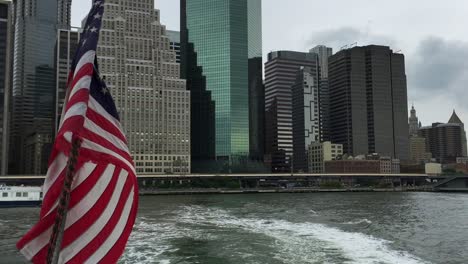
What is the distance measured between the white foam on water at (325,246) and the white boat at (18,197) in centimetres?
4938

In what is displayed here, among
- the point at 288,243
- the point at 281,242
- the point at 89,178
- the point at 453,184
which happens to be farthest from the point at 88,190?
the point at 453,184

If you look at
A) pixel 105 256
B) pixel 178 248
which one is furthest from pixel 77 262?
pixel 178 248

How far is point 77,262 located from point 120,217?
2.62 ft

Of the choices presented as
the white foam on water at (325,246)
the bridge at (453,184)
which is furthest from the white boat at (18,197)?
the bridge at (453,184)

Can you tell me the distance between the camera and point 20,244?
20.4 ft

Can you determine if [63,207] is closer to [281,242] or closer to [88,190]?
[88,190]

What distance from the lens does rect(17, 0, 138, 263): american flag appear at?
20.0ft

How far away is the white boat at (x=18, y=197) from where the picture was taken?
7962 centimetres

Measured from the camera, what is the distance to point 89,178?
20.7ft

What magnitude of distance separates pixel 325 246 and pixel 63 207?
26.9 meters

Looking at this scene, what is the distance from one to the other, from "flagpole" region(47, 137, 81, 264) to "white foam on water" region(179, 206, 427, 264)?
2090 cm

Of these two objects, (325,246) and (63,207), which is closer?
(63,207)

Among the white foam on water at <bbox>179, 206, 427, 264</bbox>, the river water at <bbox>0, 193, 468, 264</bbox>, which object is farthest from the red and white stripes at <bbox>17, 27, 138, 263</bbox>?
the white foam on water at <bbox>179, 206, 427, 264</bbox>

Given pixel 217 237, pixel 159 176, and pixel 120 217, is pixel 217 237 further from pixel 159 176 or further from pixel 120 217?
pixel 159 176
